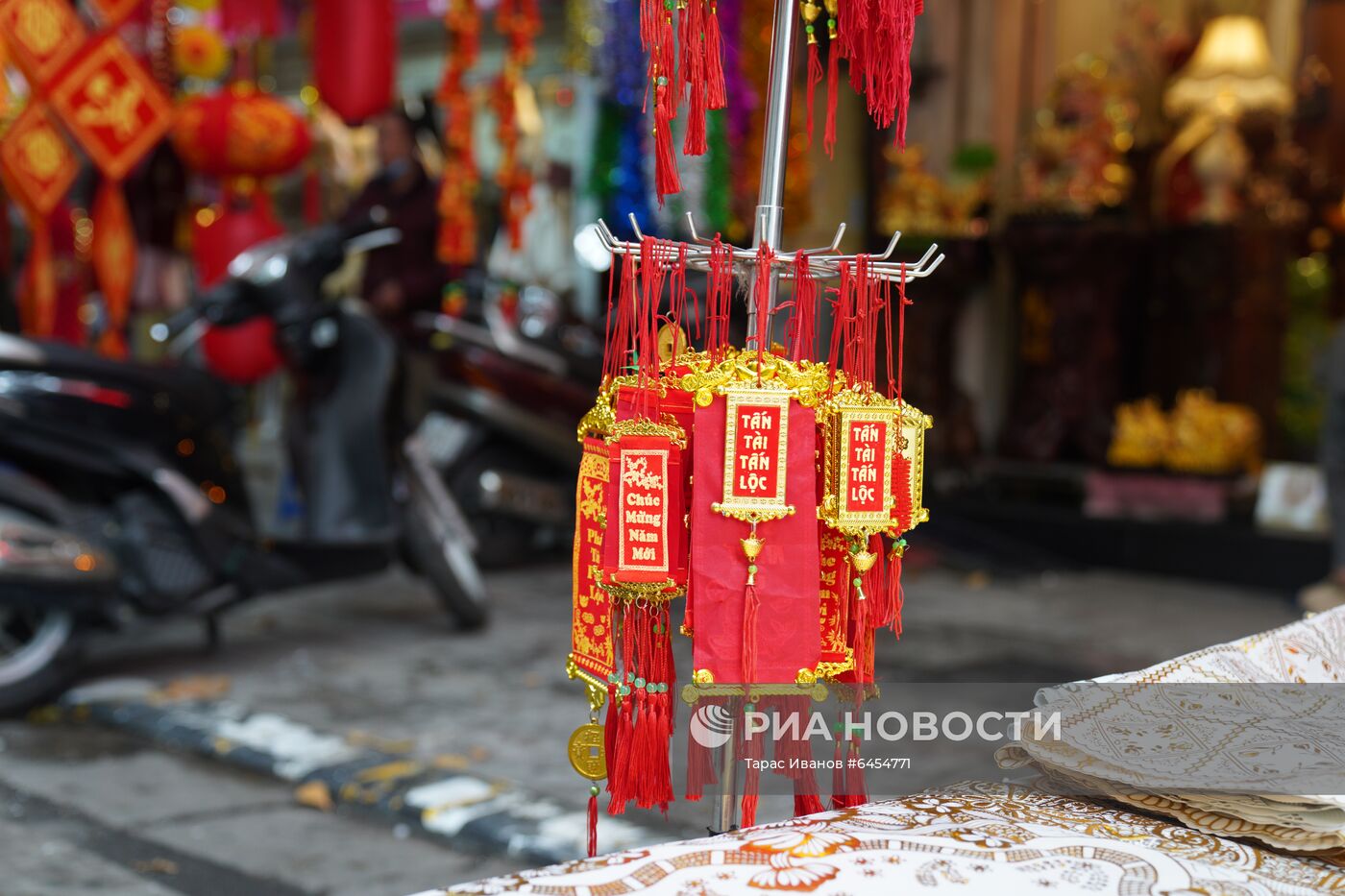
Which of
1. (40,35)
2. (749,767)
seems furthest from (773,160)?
(40,35)

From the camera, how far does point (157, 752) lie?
3.40 metres

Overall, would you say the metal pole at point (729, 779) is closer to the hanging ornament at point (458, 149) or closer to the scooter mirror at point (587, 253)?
the hanging ornament at point (458, 149)

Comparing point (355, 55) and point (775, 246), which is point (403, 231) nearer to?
point (355, 55)

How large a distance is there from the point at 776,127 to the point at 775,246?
148mm

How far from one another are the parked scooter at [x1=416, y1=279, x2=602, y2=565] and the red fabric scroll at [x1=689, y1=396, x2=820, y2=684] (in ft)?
12.7

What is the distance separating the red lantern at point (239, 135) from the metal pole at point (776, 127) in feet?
12.8

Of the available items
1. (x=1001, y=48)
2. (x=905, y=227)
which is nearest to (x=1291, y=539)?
(x=905, y=227)

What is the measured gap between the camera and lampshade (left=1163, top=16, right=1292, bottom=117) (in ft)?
20.8

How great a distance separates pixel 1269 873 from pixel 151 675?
337cm

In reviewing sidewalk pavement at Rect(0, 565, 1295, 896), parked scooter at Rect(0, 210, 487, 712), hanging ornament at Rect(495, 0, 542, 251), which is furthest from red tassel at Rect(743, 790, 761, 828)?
hanging ornament at Rect(495, 0, 542, 251)

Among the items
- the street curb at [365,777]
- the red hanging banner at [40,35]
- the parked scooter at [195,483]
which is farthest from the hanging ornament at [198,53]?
the street curb at [365,777]

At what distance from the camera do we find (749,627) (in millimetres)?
1545

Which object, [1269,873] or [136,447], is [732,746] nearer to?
[1269,873]

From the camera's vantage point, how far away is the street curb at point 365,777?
9.18 ft
